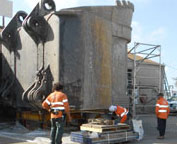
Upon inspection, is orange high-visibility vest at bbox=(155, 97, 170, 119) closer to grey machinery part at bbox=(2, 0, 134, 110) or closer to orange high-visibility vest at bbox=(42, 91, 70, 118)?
grey machinery part at bbox=(2, 0, 134, 110)

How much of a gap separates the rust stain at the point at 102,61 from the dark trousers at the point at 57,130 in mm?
3041

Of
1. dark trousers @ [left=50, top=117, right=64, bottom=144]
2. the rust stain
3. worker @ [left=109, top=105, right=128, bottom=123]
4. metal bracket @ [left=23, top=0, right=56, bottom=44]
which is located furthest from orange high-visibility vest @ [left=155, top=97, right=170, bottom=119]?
metal bracket @ [left=23, top=0, right=56, bottom=44]

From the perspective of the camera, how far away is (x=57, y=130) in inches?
267

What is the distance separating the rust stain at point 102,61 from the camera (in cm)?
961

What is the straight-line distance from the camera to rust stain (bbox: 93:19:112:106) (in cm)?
961

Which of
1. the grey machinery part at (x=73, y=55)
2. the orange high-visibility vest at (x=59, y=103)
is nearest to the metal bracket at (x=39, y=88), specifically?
the grey machinery part at (x=73, y=55)

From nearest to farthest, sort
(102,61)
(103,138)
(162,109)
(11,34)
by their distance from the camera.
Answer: (103,138) → (162,109) → (102,61) → (11,34)

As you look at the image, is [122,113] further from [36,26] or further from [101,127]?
[36,26]

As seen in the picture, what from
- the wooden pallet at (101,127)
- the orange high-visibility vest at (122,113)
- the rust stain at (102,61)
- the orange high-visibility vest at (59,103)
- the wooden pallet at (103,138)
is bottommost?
the wooden pallet at (103,138)

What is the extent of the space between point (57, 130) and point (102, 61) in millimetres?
3645

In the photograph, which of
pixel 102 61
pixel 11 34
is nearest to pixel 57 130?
pixel 102 61

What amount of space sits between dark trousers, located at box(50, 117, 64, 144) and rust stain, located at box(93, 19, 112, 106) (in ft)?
9.98

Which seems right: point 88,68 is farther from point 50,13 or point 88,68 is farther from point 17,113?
point 17,113

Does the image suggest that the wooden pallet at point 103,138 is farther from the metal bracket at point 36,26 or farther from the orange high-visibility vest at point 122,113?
the metal bracket at point 36,26
